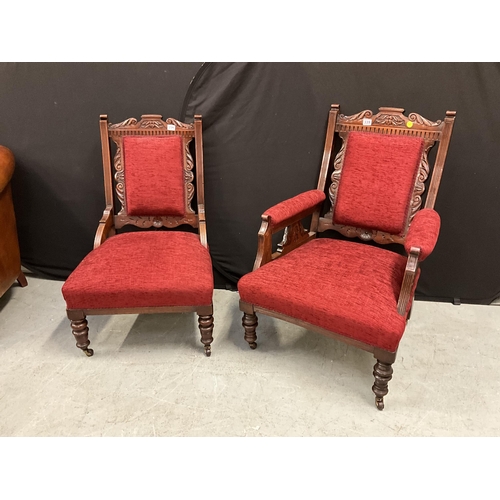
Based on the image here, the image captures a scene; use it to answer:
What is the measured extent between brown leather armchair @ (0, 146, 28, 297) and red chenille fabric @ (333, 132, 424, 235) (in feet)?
6.22

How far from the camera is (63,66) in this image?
2377 millimetres

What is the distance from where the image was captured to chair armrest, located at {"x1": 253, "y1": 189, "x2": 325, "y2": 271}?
199 cm

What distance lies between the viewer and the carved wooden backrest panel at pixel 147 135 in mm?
2305

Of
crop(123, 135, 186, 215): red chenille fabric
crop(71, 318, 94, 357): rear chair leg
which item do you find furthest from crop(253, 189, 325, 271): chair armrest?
crop(71, 318, 94, 357): rear chair leg

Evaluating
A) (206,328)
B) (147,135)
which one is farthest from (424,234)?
(147,135)

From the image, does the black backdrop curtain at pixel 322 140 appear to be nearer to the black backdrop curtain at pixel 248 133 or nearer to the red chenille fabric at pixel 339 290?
the black backdrop curtain at pixel 248 133

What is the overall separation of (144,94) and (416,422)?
2207mm

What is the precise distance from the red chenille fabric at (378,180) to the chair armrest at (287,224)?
0.17 metres

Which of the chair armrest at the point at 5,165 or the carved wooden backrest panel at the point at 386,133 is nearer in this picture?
the carved wooden backrest panel at the point at 386,133

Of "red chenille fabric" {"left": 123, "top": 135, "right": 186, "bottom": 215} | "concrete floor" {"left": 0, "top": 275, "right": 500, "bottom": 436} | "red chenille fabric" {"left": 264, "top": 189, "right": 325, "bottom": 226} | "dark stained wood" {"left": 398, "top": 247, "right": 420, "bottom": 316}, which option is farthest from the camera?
"red chenille fabric" {"left": 123, "top": 135, "right": 186, "bottom": 215}

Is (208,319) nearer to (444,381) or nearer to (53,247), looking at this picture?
(444,381)

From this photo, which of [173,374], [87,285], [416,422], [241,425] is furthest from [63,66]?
[416,422]

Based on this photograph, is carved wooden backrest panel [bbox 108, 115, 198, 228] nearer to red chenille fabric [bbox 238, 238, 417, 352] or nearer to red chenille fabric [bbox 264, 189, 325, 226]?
red chenille fabric [bbox 264, 189, 325, 226]

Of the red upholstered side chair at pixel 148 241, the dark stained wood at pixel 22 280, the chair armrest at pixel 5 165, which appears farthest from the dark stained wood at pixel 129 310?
the dark stained wood at pixel 22 280
